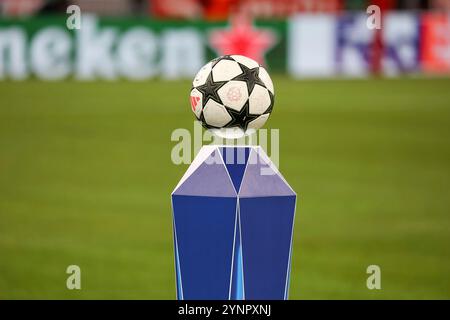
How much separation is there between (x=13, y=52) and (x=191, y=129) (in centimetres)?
1380

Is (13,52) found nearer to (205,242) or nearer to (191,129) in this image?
(191,129)

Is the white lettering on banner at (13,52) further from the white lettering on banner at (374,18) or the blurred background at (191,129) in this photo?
the white lettering on banner at (374,18)

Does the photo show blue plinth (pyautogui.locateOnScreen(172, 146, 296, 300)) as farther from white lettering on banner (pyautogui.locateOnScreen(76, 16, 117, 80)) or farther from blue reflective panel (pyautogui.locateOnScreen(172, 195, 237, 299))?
white lettering on banner (pyautogui.locateOnScreen(76, 16, 117, 80))

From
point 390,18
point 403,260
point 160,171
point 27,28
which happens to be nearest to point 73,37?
point 27,28

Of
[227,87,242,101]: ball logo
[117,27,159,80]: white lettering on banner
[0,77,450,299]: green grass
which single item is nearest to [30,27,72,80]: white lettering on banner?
[117,27,159,80]: white lettering on banner

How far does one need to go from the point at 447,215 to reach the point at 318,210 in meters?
1.60

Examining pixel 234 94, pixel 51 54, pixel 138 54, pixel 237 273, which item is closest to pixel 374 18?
pixel 138 54

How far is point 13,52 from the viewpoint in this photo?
1179 inches

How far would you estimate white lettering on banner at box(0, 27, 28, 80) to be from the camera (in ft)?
96.5

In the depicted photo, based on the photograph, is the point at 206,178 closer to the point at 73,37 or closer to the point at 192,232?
the point at 192,232

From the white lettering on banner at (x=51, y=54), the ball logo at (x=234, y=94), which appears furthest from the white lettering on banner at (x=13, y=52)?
the ball logo at (x=234, y=94)

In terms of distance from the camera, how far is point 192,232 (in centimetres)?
520

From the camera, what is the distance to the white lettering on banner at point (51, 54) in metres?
29.7

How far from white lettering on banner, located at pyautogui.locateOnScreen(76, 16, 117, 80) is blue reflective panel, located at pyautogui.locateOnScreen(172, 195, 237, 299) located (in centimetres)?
2498
